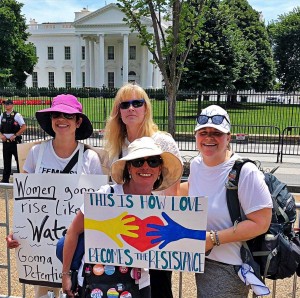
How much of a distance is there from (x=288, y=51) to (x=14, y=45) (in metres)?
34.8

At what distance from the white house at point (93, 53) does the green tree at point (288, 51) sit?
1913 cm

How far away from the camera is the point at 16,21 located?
52.6 metres

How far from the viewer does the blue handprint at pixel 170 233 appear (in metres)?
2.13

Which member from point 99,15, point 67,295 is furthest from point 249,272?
point 99,15

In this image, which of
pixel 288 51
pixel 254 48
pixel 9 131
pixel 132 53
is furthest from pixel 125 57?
pixel 9 131

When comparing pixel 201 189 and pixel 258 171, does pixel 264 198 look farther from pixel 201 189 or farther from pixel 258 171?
pixel 201 189

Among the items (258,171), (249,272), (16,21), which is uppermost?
(16,21)

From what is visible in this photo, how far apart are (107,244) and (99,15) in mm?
64037

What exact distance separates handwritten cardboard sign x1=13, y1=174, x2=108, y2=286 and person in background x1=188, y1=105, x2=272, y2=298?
31.2 inches

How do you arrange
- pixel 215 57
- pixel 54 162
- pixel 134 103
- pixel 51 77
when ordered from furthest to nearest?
pixel 51 77
pixel 215 57
pixel 134 103
pixel 54 162

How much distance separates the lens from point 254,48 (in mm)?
38969

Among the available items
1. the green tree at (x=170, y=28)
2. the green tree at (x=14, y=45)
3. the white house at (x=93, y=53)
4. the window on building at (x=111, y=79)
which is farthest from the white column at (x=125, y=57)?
the green tree at (x=170, y=28)

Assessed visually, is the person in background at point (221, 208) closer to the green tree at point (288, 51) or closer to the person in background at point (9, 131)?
the person in background at point (9, 131)

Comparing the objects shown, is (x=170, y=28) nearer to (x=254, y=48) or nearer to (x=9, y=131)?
(x=9, y=131)
